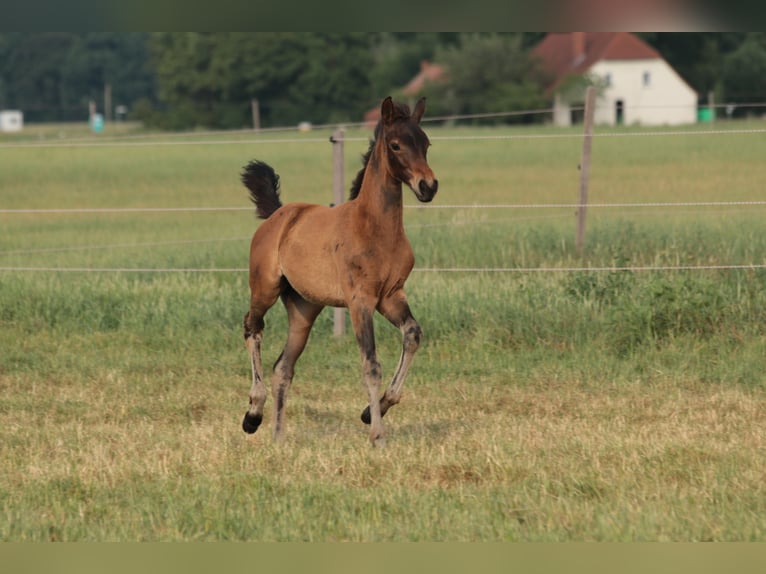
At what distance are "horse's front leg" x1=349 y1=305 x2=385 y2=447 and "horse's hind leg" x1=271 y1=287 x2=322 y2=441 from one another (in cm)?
61

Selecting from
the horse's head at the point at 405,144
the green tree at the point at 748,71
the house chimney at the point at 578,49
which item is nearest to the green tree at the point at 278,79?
the house chimney at the point at 578,49

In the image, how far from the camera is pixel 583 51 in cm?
7175

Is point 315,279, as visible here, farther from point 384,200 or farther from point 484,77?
point 484,77

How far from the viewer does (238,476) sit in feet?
21.8

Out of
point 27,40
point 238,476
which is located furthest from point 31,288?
point 27,40

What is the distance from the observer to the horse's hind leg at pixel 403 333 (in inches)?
278

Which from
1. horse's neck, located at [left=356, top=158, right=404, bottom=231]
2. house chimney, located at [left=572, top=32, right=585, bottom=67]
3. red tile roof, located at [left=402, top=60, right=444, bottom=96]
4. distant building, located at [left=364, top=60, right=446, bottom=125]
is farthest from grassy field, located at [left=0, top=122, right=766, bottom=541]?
house chimney, located at [left=572, top=32, right=585, bottom=67]

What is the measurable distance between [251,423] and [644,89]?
63.4 metres

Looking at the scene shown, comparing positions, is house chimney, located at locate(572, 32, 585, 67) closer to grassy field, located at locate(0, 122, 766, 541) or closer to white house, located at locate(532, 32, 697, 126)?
white house, located at locate(532, 32, 697, 126)

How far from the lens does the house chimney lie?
70650mm

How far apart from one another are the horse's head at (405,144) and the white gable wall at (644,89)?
60185 millimetres

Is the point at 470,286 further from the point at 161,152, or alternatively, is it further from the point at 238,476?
the point at 161,152

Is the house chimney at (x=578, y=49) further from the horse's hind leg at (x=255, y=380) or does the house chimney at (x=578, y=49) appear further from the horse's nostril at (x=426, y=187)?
the horse's nostril at (x=426, y=187)

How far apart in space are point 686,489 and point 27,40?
98744 millimetres
